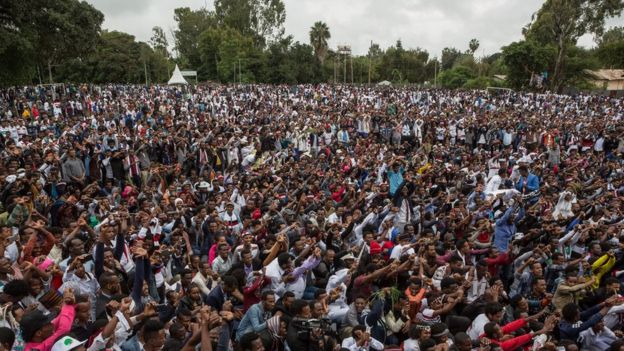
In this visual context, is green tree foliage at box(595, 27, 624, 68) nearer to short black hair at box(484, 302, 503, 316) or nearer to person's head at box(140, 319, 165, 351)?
short black hair at box(484, 302, 503, 316)

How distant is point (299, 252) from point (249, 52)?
45189mm

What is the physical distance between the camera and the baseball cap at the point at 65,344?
9.88ft

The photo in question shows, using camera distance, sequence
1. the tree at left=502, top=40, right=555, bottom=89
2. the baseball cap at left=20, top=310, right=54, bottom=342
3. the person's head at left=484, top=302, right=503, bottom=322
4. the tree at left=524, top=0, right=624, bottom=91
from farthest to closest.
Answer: the tree at left=502, top=40, right=555, bottom=89
the tree at left=524, top=0, right=624, bottom=91
the person's head at left=484, top=302, right=503, bottom=322
the baseball cap at left=20, top=310, right=54, bottom=342

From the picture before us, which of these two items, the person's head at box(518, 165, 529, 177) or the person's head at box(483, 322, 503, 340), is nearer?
the person's head at box(483, 322, 503, 340)

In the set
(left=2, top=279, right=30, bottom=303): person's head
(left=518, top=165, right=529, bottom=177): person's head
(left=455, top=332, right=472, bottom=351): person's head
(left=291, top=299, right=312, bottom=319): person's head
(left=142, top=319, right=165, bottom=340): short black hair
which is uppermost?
(left=2, top=279, right=30, bottom=303): person's head

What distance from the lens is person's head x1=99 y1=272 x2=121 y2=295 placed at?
392 cm

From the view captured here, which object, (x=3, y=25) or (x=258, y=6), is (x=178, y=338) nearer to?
(x=3, y=25)

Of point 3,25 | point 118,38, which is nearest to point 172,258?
point 3,25

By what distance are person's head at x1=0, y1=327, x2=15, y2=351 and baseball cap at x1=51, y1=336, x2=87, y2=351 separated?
0.86 feet

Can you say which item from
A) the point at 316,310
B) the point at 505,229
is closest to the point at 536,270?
the point at 505,229

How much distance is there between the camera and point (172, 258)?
5355 millimetres

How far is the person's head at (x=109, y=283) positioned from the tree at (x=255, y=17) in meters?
61.4

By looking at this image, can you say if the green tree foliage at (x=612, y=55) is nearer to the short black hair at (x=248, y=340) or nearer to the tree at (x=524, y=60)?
the tree at (x=524, y=60)

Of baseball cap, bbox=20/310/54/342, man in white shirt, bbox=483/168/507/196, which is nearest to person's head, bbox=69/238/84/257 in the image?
baseball cap, bbox=20/310/54/342
